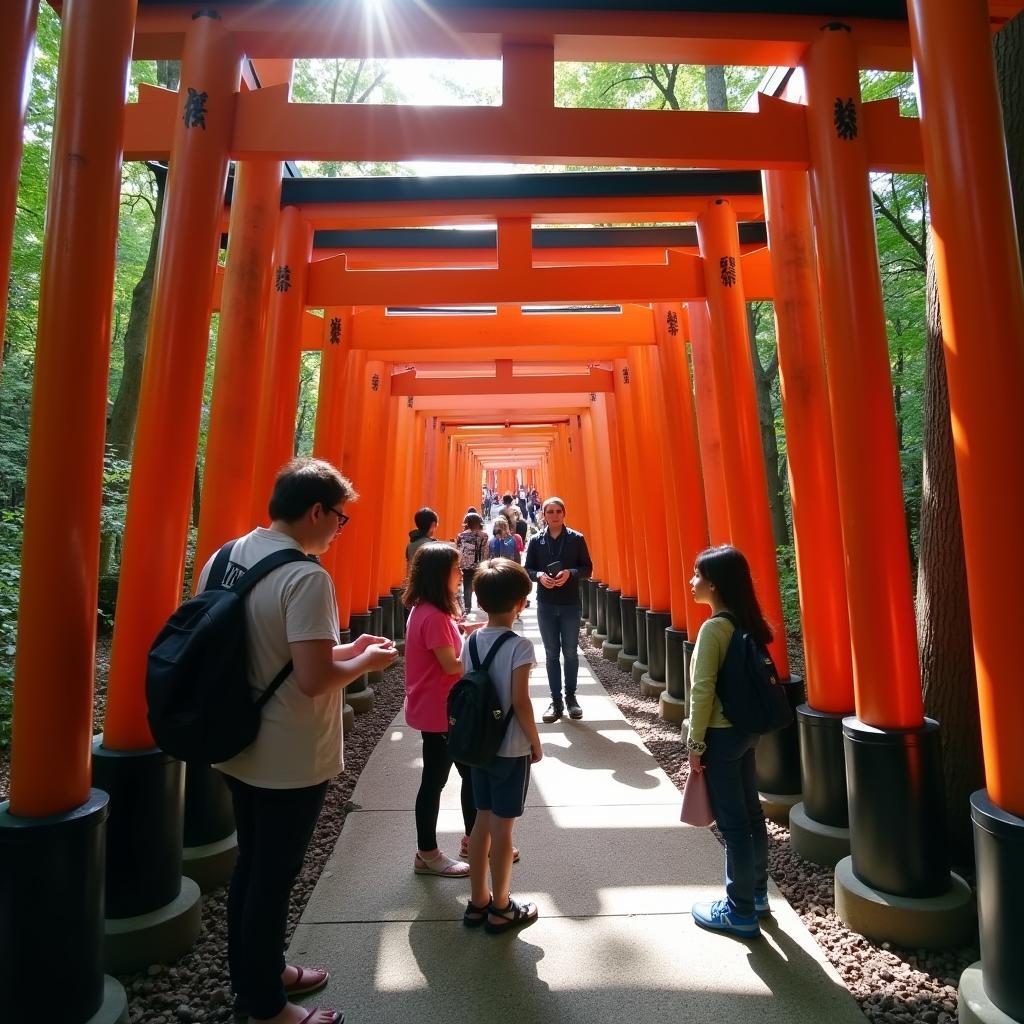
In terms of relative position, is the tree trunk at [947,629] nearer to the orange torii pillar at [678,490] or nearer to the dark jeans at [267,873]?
the orange torii pillar at [678,490]

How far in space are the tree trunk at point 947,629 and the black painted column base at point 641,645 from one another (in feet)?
12.3

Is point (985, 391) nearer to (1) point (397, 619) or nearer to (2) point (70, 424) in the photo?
(2) point (70, 424)

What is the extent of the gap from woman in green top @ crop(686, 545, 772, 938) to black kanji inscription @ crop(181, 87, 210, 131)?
9.84ft

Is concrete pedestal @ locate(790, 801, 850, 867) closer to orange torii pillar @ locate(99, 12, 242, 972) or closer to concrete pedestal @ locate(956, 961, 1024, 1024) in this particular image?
concrete pedestal @ locate(956, 961, 1024, 1024)

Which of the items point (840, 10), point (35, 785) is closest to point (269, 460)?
point (35, 785)

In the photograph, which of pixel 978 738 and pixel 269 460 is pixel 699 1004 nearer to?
pixel 978 738

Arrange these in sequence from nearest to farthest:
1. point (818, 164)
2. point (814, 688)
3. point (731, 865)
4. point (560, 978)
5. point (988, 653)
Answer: point (988, 653)
point (560, 978)
point (731, 865)
point (818, 164)
point (814, 688)

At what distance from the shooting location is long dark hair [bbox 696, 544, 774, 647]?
2.73 metres

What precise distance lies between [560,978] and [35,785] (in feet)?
6.15

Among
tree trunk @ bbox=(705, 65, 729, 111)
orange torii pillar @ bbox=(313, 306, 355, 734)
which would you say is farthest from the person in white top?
tree trunk @ bbox=(705, 65, 729, 111)

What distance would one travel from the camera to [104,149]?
239cm

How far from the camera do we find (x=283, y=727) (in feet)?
6.60

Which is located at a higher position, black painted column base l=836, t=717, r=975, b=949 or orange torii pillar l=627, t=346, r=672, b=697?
orange torii pillar l=627, t=346, r=672, b=697

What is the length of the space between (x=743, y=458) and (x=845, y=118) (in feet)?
6.17
